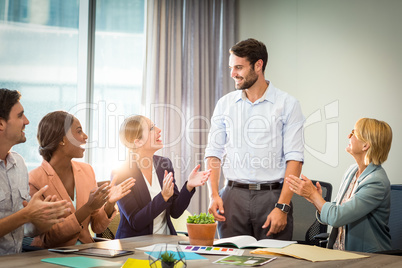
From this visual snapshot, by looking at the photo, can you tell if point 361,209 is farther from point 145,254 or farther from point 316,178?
point 316,178

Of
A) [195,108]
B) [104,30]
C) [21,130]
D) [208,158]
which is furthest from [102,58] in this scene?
[21,130]

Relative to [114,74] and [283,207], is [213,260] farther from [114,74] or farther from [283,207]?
[114,74]

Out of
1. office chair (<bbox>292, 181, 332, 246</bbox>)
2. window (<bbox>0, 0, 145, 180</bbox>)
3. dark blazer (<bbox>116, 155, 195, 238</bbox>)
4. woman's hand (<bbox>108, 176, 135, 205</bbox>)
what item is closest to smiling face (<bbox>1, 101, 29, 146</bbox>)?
woman's hand (<bbox>108, 176, 135, 205</bbox>)

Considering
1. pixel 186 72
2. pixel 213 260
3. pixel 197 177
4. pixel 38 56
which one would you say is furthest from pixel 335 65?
pixel 213 260

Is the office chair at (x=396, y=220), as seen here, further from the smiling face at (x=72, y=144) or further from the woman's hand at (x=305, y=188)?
the smiling face at (x=72, y=144)

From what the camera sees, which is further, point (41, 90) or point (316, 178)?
point (316, 178)

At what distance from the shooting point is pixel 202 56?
4.58 m

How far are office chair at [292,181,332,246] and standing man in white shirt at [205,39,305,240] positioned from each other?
720 millimetres

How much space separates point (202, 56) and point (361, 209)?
8.52 feet

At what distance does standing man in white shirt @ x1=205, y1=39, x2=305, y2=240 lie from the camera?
8.71ft

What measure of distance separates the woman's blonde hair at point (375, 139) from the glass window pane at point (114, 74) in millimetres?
2207

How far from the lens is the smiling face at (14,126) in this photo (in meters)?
2.18

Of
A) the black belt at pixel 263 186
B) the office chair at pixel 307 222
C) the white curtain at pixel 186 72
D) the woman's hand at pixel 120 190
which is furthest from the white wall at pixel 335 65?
the woman's hand at pixel 120 190

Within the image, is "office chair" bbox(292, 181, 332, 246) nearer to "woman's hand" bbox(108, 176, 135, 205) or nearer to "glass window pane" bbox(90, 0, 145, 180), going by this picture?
"woman's hand" bbox(108, 176, 135, 205)
